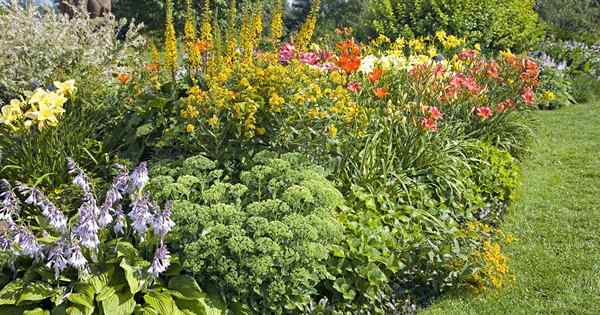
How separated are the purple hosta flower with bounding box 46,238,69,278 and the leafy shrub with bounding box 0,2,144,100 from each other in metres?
1.94

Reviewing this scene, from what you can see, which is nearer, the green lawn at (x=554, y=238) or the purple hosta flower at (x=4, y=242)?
the purple hosta flower at (x=4, y=242)

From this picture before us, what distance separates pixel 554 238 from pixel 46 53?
13.7 ft

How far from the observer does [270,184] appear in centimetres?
315

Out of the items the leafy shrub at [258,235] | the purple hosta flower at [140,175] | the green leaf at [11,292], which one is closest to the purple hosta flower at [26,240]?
the green leaf at [11,292]

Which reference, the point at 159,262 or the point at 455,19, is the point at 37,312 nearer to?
the point at 159,262

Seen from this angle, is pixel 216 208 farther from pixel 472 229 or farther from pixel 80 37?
pixel 80 37

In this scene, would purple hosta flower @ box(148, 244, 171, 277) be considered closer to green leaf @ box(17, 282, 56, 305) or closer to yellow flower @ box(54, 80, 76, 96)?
green leaf @ box(17, 282, 56, 305)

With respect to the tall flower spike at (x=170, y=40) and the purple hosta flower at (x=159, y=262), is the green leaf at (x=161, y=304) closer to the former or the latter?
the purple hosta flower at (x=159, y=262)

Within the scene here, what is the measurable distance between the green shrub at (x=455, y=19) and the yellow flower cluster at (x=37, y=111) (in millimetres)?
6946

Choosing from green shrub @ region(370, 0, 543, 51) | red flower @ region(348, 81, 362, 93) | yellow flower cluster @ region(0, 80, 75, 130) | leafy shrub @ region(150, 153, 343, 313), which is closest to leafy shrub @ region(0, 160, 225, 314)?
leafy shrub @ region(150, 153, 343, 313)

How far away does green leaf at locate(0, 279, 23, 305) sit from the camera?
261cm

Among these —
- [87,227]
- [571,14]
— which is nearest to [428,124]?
[87,227]

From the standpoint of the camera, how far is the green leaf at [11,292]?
261cm

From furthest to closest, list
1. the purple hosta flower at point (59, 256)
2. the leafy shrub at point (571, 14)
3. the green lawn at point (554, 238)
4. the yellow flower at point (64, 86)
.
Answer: the leafy shrub at point (571, 14)
the yellow flower at point (64, 86)
the green lawn at point (554, 238)
the purple hosta flower at point (59, 256)
